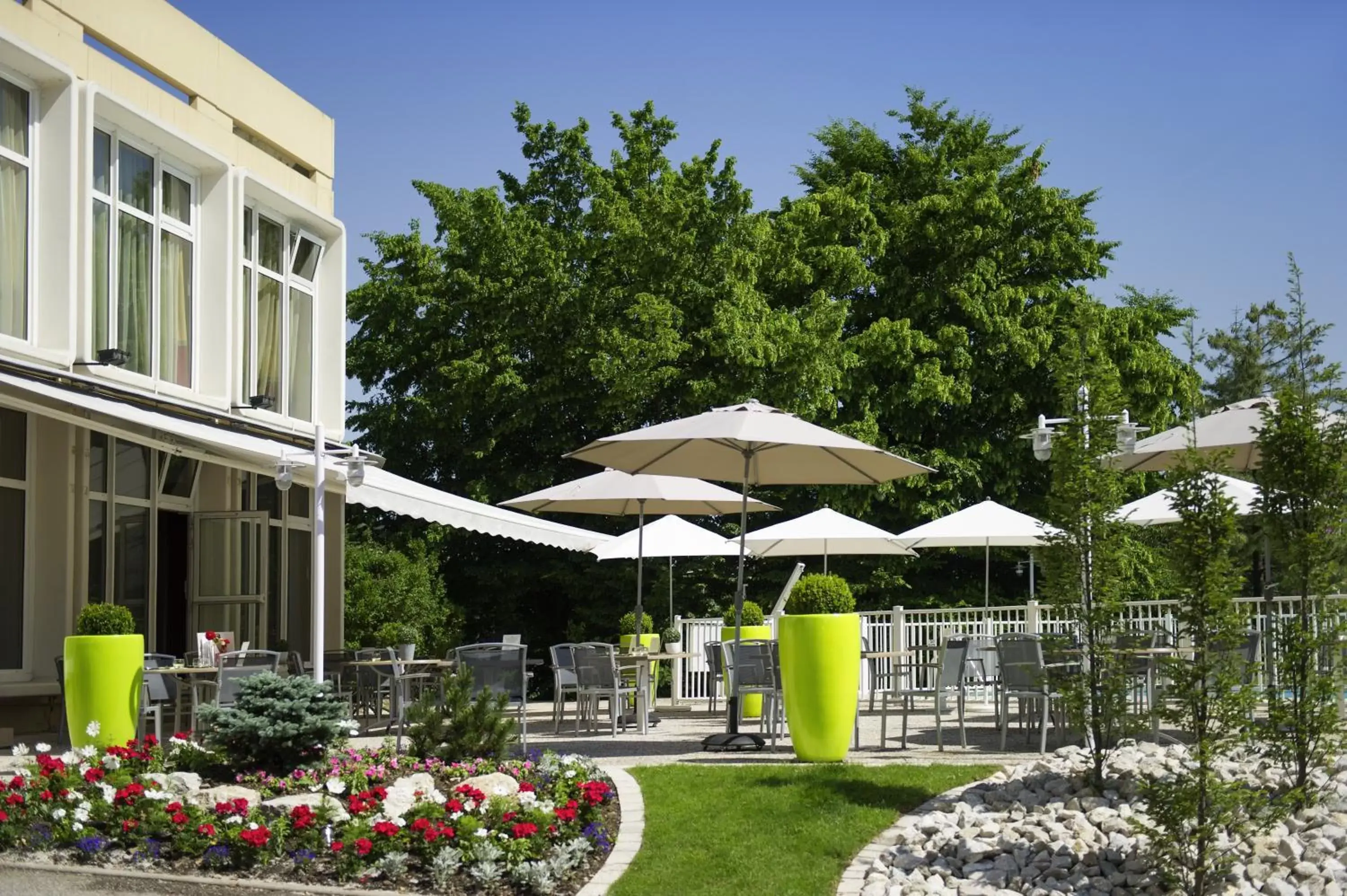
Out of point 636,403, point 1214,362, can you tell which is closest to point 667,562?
point 636,403

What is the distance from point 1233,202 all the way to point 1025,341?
561cm

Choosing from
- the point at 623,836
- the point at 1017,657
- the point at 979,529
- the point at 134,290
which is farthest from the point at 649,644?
the point at 623,836

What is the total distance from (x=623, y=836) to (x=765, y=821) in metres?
0.93

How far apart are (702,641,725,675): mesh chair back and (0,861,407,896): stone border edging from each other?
8442mm

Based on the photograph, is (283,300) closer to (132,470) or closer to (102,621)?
(132,470)

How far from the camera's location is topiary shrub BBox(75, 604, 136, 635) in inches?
462

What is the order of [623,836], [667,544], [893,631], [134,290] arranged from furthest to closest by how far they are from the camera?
[893,631] < [667,544] < [134,290] < [623,836]

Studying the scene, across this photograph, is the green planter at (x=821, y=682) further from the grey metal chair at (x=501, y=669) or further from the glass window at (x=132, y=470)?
the glass window at (x=132, y=470)

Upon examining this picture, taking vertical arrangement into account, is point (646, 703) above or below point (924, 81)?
below

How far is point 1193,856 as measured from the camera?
7578mm

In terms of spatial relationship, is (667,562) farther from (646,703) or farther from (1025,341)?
(646,703)

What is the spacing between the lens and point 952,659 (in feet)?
42.5

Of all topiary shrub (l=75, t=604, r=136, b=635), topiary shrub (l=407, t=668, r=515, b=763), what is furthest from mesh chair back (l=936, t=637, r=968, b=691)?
topiary shrub (l=75, t=604, r=136, b=635)

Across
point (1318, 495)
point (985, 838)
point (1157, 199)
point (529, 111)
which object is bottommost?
point (985, 838)
